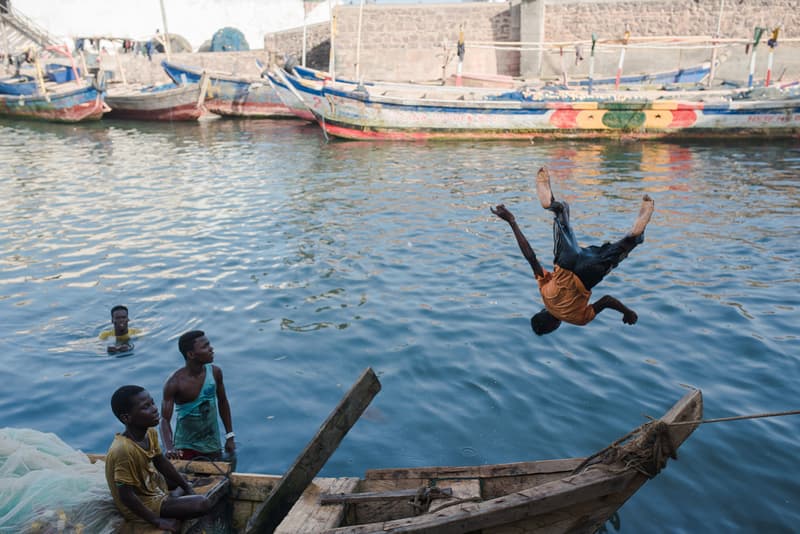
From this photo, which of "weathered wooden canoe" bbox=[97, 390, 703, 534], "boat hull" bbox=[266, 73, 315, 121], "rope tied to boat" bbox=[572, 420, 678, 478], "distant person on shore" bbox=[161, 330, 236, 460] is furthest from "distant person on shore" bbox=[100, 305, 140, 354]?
"boat hull" bbox=[266, 73, 315, 121]

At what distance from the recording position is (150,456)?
4.28m

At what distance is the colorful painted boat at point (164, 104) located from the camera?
27656 millimetres

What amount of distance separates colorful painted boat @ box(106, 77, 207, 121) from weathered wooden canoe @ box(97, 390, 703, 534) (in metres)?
25.1

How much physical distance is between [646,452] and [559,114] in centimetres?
1917

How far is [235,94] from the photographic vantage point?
29.2 meters

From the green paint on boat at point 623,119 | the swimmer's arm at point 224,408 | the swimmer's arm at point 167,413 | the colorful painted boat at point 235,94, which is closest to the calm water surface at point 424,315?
the swimmer's arm at point 224,408

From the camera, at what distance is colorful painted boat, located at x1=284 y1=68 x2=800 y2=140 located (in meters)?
21.3

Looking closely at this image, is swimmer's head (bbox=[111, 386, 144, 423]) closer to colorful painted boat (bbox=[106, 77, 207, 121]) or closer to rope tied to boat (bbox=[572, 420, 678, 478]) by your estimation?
rope tied to boat (bbox=[572, 420, 678, 478])

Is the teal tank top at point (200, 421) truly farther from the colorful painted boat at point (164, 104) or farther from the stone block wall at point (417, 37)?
the stone block wall at point (417, 37)

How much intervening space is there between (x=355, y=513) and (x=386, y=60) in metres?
27.5

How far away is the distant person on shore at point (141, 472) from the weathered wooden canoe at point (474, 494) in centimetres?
17

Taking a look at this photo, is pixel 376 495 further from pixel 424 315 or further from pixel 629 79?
pixel 629 79

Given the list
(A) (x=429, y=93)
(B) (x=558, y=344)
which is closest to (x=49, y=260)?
(B) (x=558, y=344)

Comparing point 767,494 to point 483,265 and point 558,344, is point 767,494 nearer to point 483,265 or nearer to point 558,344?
point 558,344
